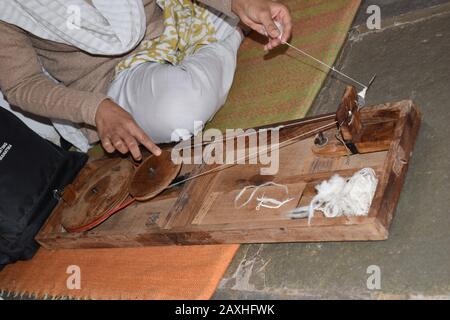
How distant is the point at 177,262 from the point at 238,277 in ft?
0.67

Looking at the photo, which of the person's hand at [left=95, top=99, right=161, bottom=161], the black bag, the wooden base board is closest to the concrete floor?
the wooden base board

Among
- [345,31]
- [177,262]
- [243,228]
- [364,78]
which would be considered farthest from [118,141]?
[345,31]

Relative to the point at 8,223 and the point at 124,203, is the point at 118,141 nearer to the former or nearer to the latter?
the point at 124,203

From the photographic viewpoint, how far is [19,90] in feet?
5.76

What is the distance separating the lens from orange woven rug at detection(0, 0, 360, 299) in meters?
1.44

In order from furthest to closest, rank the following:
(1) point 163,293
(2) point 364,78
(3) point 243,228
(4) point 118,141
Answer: (2) point 364,78, (4) point 118,141, (1) point 163,293, (3) point 243,228

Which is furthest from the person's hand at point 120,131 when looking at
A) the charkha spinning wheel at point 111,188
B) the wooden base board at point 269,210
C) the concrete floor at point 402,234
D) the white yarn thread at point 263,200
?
the concrete floor at point 402,234

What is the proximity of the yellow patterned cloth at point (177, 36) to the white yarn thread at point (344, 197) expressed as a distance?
0.82 metres

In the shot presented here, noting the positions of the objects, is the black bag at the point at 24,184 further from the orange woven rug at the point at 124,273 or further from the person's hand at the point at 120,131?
the person's hand at the point at 120,131

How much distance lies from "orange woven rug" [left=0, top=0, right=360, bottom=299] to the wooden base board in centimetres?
5

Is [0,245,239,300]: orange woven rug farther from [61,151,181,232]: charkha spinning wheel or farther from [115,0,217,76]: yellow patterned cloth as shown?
[115,0,217,76]: yellow patterned cloth

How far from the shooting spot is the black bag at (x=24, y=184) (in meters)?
1.75

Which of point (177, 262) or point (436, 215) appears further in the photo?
point (177, 262)

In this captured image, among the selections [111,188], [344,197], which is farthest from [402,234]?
[111,188]
